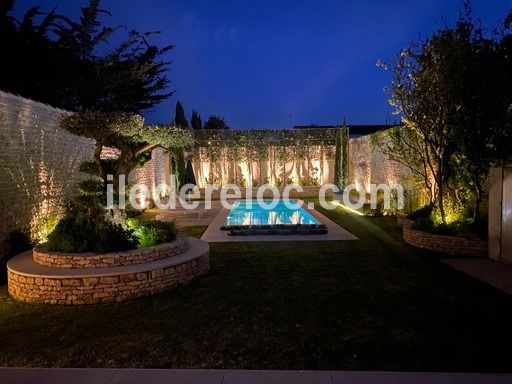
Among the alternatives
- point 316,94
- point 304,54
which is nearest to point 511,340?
point 304,54

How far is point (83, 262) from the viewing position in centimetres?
535

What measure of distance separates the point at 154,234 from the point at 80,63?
11.7 meters

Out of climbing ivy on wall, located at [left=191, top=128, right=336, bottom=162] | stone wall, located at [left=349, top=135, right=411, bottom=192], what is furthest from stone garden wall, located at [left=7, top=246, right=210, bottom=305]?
climbing ivy on wall, located at [left=191, top=128, right=336, bottom=162]

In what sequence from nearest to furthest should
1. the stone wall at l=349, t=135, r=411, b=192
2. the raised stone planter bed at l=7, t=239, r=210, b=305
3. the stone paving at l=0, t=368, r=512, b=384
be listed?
1. the stone paving at l=0, t=368, r=512, b=384
2. the raised stone planter bed at l=7, t=239, r=210, b=305
3. the stone wall at l=349, t=135, r=411, b=192

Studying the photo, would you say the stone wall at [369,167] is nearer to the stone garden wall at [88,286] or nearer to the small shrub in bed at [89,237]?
the small shrub in bed at [89,237]

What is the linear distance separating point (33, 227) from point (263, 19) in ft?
157

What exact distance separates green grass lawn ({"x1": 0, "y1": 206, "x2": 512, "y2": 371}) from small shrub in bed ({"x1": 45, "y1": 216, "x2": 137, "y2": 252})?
3.10 ft

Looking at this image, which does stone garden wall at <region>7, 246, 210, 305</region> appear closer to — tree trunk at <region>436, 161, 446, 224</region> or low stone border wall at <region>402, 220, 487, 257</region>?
low stone border wall at <region>402, 220, 487, 257</region>

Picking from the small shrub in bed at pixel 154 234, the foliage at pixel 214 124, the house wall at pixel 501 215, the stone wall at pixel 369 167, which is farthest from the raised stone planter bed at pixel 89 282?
the foliage at pixel 214 124

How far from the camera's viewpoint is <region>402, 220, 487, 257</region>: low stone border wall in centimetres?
731

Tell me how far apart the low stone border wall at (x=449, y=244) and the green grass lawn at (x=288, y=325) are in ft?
3.99

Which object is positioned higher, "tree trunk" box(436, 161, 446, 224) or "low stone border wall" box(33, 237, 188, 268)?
"tree trunk" box(436, 161, 446, 224)

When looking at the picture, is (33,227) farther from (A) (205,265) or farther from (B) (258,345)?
(B) (258,345)

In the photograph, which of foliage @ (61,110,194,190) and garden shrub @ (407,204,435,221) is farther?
garden shrub @ (407,204,435,221)
